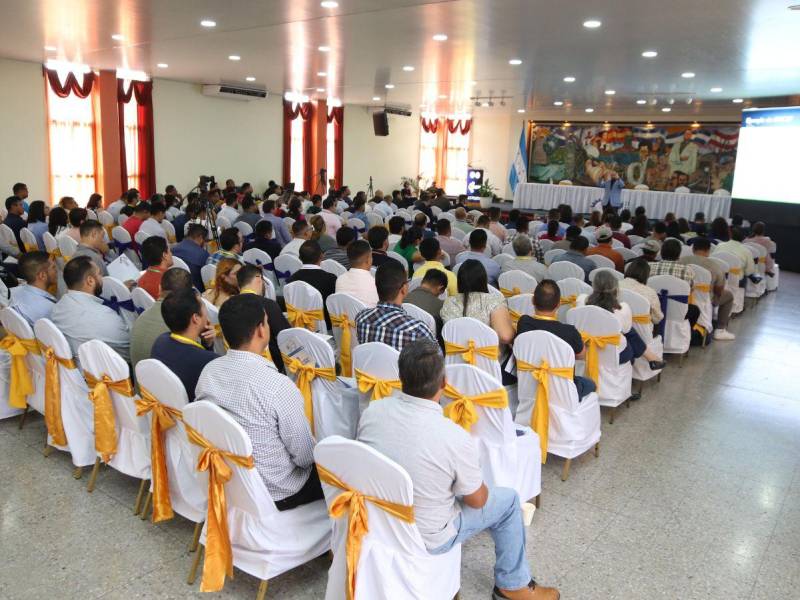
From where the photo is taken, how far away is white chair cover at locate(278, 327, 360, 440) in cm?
382

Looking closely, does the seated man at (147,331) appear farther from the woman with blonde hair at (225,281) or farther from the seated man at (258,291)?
the woman with blonde hair at (225,281)

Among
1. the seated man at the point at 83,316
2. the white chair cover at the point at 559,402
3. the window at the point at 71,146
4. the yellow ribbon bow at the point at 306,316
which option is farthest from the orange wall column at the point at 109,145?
the white chair cover at the point at 559,402

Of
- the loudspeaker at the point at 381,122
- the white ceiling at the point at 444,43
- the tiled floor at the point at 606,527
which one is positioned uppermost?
the white ceiling at the point at 444,43

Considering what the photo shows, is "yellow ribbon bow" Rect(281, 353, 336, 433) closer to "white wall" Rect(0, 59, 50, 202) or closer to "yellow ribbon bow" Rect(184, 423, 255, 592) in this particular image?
"yellow ribbon bow" Rect(184, 423, 255, 592)

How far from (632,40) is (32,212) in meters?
7.92

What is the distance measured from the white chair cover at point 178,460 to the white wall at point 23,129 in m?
11.4

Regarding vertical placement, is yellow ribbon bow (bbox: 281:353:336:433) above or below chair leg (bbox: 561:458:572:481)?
above

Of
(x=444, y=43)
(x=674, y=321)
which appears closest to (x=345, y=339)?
(x=674, y=321)

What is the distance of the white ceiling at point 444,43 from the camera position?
6.77 meters

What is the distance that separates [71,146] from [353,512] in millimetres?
13648

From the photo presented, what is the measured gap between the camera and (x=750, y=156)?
1400 centimetres

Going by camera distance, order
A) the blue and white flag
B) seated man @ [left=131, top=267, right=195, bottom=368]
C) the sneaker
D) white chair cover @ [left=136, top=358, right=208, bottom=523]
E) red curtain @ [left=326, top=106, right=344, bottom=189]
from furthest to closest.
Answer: the blue and white flag, red curtain @ [left=326, top=106, right=344, bottom=189], the sneaker, seated man @ [left=131, top=267, right=195, bottom=368], white chair cover @ [left=136, top=358, right=208, bottom=523]

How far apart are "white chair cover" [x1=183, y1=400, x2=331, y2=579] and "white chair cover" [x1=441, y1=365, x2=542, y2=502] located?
0.94m

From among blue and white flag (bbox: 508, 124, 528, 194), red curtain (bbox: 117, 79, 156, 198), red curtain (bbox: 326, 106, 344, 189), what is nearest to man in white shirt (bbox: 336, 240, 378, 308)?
red curtain (bbox: 117, 79, 156, 198)
